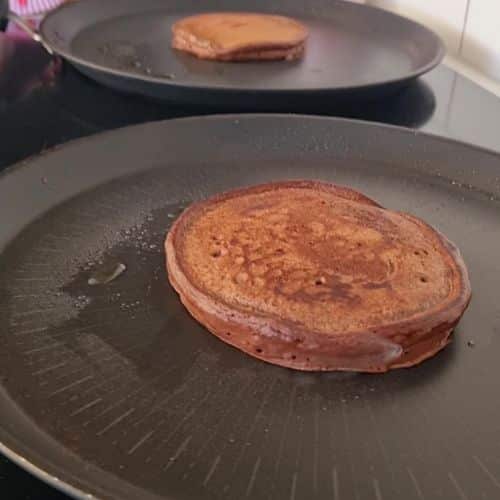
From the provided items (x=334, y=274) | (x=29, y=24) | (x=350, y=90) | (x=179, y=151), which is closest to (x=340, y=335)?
(x=334, y=274)

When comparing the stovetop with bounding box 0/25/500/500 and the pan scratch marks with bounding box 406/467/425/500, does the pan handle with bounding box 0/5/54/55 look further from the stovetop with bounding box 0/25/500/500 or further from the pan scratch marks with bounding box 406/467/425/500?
the pan scratch marks with bounding box 406/467/425/500

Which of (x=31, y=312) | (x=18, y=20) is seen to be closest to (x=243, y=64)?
(x=18, y=20)

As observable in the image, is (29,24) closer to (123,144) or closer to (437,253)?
(123,144)

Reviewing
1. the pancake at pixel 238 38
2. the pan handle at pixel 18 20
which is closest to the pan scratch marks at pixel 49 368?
the pancake at pixel 238 38

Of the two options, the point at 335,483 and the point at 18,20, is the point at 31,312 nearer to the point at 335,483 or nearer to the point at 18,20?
the point at 335,483

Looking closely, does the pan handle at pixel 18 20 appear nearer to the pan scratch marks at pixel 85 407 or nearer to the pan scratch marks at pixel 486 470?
the pan scratch marks at pixel 85 407
